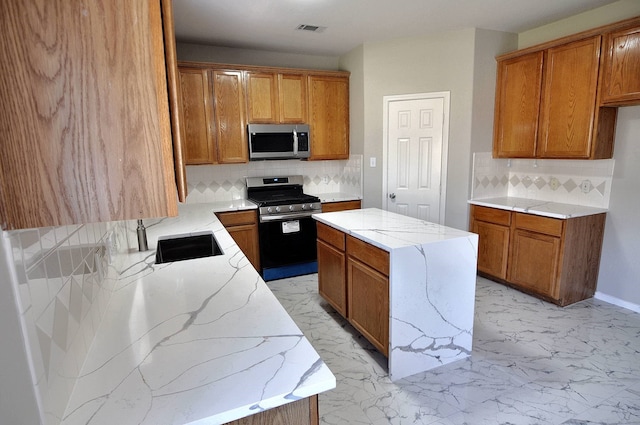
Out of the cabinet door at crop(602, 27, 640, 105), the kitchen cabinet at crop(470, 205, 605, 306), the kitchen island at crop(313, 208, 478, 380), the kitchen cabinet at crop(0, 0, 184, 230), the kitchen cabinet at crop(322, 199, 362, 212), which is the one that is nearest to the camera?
the kitchen cabinet at crop(0, 0, 184, 230)

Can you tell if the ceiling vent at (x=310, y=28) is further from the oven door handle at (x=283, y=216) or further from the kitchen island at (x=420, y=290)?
the kitchen island at (x=420, y=290)

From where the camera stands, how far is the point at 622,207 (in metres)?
3.03

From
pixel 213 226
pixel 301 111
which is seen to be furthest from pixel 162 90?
pixel 301 111

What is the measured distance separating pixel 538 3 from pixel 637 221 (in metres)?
2.07

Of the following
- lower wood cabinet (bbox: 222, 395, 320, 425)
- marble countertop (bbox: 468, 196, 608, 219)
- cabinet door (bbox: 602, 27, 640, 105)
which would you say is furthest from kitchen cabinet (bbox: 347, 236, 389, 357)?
cabinet door (bbox: 602, 27, 640, 105)

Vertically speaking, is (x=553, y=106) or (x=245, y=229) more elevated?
(x=553, y=106)

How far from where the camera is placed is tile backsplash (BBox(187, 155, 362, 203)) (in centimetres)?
411

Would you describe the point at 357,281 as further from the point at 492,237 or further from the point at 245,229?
the point at 492,237

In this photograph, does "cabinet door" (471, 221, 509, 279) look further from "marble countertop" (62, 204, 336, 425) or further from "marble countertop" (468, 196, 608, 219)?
"marble countertop" (62, 204, 336, 425)

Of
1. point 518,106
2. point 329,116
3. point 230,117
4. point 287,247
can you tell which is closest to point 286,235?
point 287,247

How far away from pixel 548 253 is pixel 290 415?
122 inches

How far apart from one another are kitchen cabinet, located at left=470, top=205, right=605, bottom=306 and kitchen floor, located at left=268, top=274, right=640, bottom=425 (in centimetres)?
21

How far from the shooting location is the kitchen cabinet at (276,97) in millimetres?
3900

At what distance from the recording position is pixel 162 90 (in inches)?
25.8
